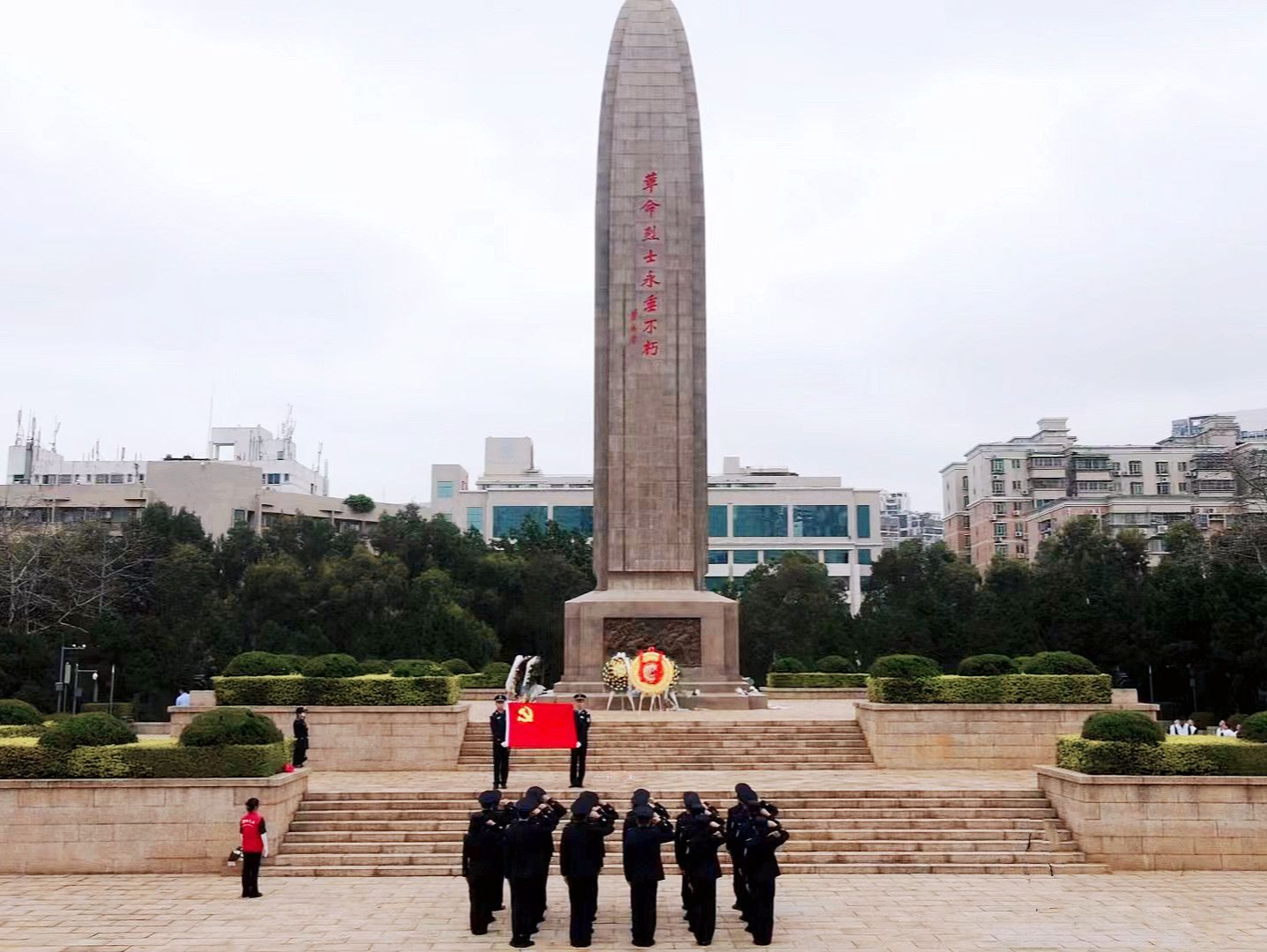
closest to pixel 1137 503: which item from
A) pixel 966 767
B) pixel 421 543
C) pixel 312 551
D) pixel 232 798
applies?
pixel 421 543

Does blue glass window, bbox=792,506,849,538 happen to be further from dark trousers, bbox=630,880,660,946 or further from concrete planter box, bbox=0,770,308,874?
dark trousers, bbox=630,880,660,946

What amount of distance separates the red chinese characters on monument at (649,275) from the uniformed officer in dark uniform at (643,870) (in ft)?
57.1

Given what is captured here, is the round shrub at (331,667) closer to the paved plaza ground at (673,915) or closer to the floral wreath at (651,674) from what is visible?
the floral wreath at (651,674)

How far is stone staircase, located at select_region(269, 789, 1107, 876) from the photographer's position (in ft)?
41.2

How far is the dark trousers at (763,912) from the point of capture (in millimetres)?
→ 9539

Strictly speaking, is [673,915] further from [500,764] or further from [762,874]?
[500,764]

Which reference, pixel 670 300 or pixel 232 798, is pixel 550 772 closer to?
pixel 232 798

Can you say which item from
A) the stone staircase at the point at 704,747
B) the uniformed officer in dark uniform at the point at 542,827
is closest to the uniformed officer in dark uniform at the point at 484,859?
the uniformed officer in dark uniform at the point at 542,827

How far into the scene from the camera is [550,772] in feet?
54.6

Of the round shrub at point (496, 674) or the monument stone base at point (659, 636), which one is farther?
the round shrub at point (496, 674)

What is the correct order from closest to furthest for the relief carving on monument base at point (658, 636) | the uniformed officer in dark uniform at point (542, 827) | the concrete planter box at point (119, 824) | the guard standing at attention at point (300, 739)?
1. the uniformed officer in dark uniform at point (542, 827)
2. the concrete planter box at point (119, 824)
3. the guard standing at attention at point (300, 739)
4. the relief carving on monument base at point (658, 636)

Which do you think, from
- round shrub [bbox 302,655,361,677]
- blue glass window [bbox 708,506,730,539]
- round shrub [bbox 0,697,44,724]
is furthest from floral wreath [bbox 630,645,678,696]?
blue glass window [bbox 708,506,730,539]

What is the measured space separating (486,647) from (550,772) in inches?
856

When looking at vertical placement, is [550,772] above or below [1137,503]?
below
